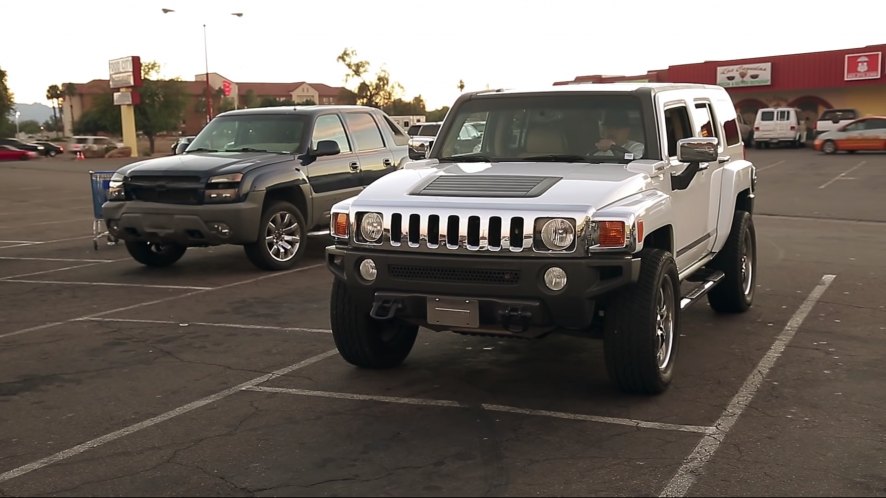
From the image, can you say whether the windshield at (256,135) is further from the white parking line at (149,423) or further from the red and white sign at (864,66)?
the red and white sign at (864,66)

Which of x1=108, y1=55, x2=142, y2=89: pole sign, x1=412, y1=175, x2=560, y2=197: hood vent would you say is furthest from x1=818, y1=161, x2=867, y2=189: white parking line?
x1=108, y1=55, x2=142, y2=89: pole sign

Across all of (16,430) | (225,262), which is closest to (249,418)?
(16,430)

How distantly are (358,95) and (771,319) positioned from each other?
84684 mm

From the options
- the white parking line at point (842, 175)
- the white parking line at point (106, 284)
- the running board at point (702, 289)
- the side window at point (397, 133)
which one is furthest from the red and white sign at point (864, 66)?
the white parking line at point (106, 284)

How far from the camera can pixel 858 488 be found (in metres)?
4.28

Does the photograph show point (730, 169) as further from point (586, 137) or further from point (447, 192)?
point (447, 192)

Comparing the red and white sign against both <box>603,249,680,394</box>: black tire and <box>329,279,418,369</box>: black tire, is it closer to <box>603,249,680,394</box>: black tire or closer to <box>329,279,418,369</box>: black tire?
<box>603,249,680,394</box>: black tire

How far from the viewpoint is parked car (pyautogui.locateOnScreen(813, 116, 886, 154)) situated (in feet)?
125

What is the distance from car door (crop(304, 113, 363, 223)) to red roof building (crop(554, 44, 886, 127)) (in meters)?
37.6

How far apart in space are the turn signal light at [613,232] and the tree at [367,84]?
85912 mm

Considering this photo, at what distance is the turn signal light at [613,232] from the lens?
521cm

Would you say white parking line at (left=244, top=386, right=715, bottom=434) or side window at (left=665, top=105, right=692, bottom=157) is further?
side window at (left=665, top=105, right=692, bottom=157)

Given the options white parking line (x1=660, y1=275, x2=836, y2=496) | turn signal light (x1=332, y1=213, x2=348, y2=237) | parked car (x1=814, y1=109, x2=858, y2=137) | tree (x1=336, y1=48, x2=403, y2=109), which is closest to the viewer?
white parking line (x1=660, y1=275, x2=836, y2=496)

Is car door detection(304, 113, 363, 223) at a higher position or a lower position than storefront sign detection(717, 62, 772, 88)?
lower
